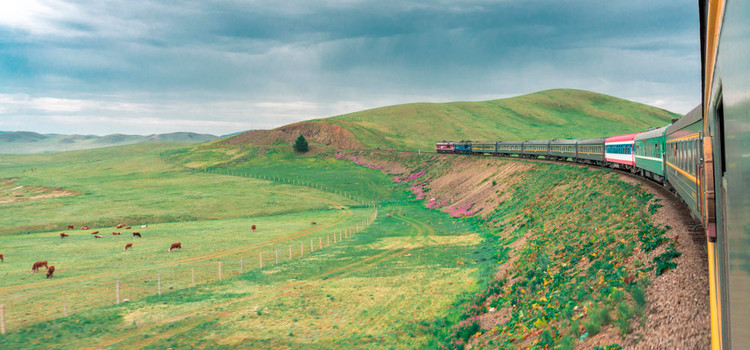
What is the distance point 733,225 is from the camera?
3123 mm

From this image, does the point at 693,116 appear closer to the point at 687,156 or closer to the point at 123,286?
the point at 687,156

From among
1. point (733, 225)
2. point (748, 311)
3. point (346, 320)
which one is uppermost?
point (733, 225)

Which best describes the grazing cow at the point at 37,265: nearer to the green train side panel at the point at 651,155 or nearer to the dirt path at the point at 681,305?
the dirt path at the point at 681,305

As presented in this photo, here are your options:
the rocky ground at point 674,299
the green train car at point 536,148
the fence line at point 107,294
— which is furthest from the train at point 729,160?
the green train car at point 536,148

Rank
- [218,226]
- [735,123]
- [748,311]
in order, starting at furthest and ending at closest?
[218,226] → [735,123] → [748,311]

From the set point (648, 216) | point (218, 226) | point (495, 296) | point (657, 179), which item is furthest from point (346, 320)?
point (218, 226)

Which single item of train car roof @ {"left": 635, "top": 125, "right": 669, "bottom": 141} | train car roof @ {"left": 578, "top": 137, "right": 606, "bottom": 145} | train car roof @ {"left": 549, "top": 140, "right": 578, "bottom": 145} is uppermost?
train car roof @ {"left": 549, "top": 140, "right": 578, "bottom": 145}

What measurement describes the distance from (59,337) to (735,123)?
2660 cm

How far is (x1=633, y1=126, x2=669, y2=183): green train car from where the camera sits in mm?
25641

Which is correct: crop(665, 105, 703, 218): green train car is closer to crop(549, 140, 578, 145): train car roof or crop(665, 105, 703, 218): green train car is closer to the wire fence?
the wire fence

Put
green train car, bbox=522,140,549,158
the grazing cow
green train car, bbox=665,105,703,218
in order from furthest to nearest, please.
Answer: green train car, bbox=522,140,549,158, the grazing cow, green train car, bbox=665,105,703,218

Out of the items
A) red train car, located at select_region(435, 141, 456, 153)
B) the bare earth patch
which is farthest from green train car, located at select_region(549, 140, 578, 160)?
the bare earth patch

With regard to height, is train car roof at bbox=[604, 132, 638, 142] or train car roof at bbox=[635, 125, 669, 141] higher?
train car roof at bbox=[604, 132, 638, 142]

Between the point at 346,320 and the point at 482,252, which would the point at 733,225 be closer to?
the point at 346,320
